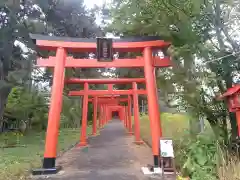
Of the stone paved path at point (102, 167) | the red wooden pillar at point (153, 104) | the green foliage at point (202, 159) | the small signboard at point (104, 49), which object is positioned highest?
the small signboard at point (104, 49)

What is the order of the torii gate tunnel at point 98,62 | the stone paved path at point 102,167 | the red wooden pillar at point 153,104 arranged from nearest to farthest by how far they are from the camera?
1. the stone paved path at point 102,167
2. the red wooden pillar at point 153,104
3. the torii gate tunnel at point 98,62

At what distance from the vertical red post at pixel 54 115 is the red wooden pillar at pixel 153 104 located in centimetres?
244

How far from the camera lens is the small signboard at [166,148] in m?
5.69

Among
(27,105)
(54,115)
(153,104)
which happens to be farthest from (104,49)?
(27,105)

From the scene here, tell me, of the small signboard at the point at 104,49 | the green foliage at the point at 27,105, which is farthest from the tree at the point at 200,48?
the green foliage at the point at 27,105

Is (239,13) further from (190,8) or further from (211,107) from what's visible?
(211,107)

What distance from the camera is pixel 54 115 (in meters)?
7.31

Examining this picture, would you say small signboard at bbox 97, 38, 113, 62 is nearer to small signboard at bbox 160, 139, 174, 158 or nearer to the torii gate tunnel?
the torii gate tunnel

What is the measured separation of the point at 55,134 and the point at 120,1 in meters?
4.04

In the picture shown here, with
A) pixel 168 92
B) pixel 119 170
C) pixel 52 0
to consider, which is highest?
pixel 52 0

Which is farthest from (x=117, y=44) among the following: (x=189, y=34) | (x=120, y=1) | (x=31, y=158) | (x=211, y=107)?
(x=31, y=158)

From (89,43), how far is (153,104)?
2548 mm

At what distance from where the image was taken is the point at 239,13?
5.56m

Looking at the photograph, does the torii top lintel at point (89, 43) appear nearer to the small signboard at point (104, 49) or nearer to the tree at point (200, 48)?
the small signboard at point (104, 49)
